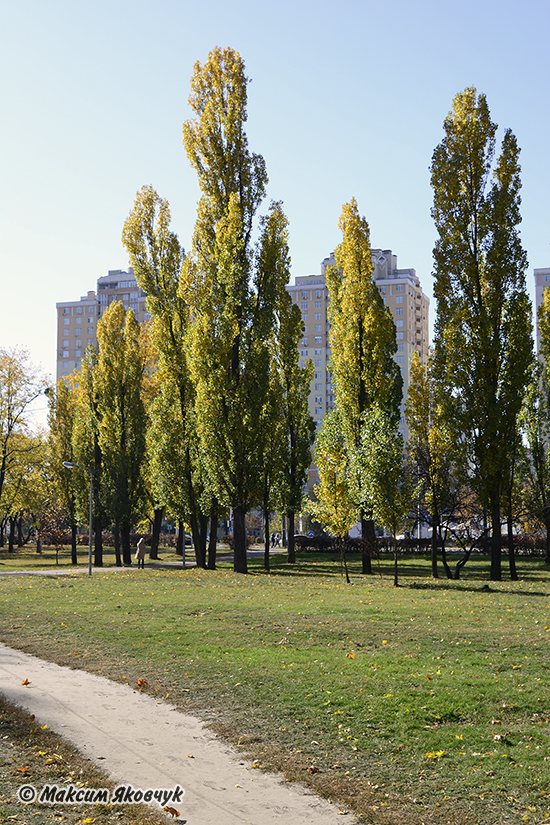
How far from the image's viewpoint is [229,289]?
1148 inches

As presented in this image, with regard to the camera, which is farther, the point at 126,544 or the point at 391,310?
the point at 391,310

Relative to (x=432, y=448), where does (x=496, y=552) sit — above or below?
below

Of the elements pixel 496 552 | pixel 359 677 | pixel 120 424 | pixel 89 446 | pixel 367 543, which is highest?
pixel 120 424

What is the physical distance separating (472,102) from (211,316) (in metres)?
13.4

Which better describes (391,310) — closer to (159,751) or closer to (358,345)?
(358,345)

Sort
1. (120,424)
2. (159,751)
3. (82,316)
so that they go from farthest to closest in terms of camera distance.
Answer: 1. (82,316)
2. (120,424)
3. (159,751)

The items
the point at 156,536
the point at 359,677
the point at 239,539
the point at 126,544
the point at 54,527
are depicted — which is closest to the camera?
the point at 359,677

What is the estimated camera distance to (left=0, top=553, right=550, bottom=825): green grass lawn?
625cm

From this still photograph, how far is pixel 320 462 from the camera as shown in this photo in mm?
24859

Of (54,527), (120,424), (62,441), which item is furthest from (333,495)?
(62,441)

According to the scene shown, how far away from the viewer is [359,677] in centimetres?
955

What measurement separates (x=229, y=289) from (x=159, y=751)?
23.7m

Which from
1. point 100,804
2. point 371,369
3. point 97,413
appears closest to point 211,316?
point 371,369

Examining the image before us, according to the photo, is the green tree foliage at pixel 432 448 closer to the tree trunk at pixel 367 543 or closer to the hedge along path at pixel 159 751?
the tree trunk at pixel 367 543
